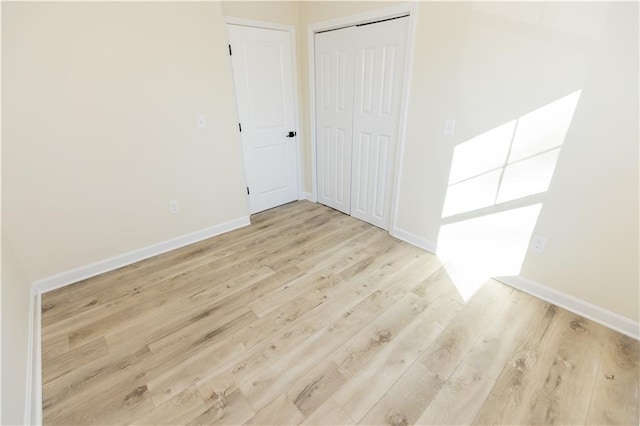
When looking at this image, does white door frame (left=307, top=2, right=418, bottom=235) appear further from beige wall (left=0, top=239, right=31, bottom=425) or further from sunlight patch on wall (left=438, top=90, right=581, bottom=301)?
beige wall (left=0, top=239, right=31, bottom=425)

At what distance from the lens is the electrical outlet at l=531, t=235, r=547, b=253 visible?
6.61 feet

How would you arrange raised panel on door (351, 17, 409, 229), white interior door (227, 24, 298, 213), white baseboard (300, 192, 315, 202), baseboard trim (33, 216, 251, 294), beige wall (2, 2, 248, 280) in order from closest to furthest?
beige wall (2, 2, 248, 280) < baseboard trim (33, 216, 251, 294) < raised panel on door (351, 17, 409, 229) < white interior door (227, 24, 298, 213) < white baseboard (300, 192, 315, 202)

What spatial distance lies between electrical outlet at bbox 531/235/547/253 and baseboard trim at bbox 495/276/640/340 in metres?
0.25

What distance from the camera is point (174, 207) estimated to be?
8.85ft

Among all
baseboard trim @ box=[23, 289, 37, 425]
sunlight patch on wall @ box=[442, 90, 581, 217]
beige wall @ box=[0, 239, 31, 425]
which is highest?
sunlight patch on wall @ box=[442, 90, 581, 217]

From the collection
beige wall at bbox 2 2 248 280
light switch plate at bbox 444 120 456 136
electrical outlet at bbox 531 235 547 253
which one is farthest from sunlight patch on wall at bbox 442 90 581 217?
beige wall at bbox 2 2 248 280

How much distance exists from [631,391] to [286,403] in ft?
5.65

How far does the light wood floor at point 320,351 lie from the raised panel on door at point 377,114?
84 centimetres

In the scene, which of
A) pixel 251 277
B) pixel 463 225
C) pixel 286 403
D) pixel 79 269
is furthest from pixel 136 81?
pixel 463 225

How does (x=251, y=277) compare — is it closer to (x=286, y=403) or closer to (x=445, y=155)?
(x=286, y=403)

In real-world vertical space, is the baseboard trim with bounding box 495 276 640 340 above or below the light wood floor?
above

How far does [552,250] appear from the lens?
199 cm

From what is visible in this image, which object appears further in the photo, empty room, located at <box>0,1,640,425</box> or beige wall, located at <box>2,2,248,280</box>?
beige wall, located at <box>2,2,248,280</box>

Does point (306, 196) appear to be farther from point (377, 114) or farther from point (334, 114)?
point (377, 114)
